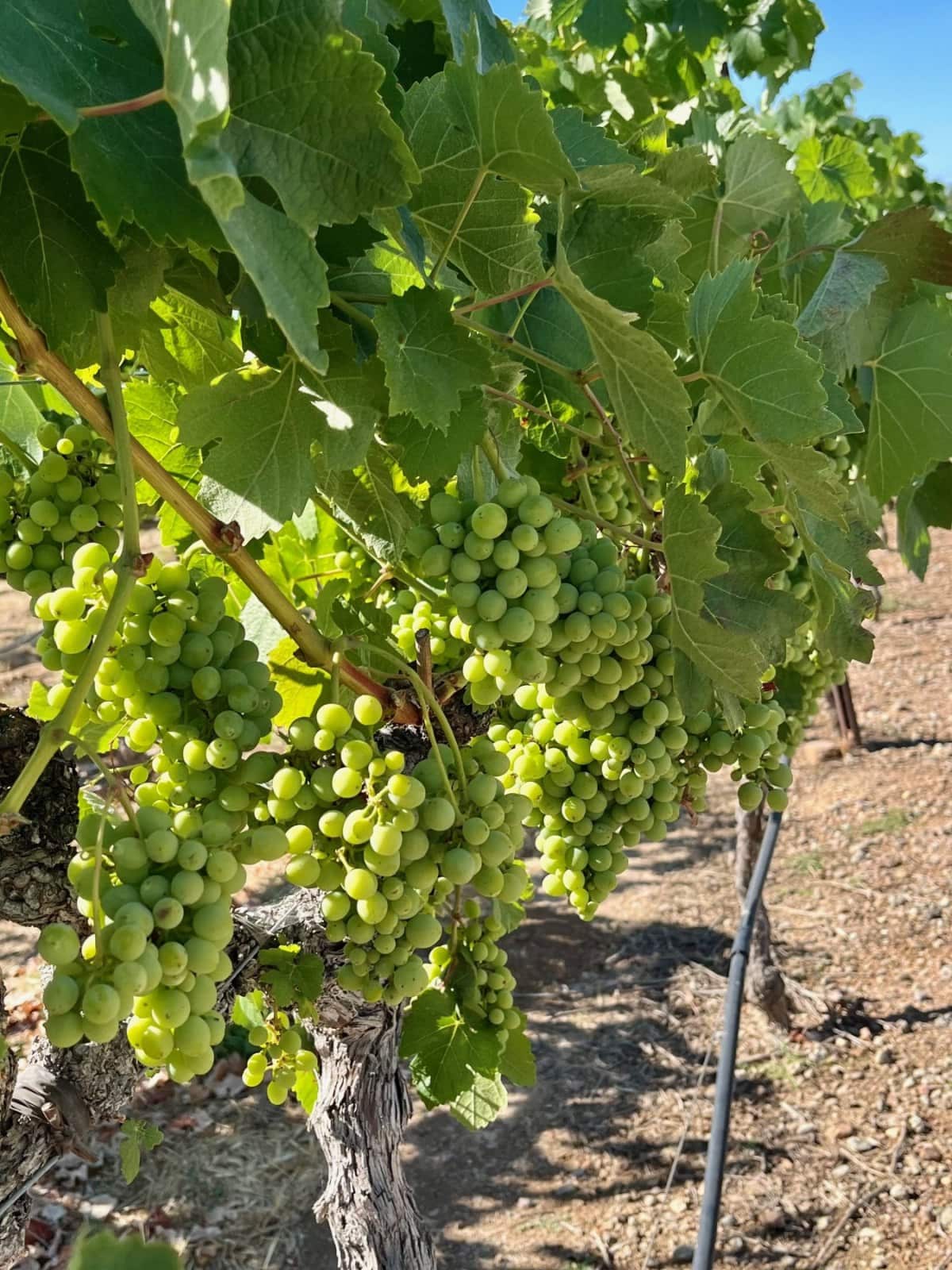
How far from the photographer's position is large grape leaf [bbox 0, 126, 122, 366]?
39.9 inches

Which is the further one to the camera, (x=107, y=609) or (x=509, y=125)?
(x=509, y=125)

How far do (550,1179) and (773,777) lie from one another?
3.29 m

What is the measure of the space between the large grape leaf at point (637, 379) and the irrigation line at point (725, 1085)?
192 centimetres

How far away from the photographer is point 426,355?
1.08 metres

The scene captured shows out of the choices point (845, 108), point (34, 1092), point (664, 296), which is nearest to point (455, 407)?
point (664, 296)

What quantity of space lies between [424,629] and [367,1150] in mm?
1144

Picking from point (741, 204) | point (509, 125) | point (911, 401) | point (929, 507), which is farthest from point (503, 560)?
point (929, 507)

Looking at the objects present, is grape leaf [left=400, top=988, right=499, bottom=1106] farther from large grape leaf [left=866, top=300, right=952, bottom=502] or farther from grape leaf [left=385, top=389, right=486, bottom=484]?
large grape leaf [left=866, top=300, right=952, bottom=502]

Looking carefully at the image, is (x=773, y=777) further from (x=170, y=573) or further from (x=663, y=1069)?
(x=663, y=1069)

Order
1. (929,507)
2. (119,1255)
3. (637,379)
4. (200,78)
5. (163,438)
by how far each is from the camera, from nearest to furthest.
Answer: (119,1255)
(200,78)
(637,379)
(163,438)
(929,507)

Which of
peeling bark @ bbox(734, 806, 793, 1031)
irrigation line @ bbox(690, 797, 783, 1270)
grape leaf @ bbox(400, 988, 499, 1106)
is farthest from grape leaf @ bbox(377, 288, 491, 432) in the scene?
peeling bark @ bbox(734, 806, 793, 1031)

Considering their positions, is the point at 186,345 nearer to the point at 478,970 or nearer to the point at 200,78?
the point at 200,78

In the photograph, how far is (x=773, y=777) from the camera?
150cm

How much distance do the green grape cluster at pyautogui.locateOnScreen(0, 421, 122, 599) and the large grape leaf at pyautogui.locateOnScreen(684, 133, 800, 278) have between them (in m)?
1.24
